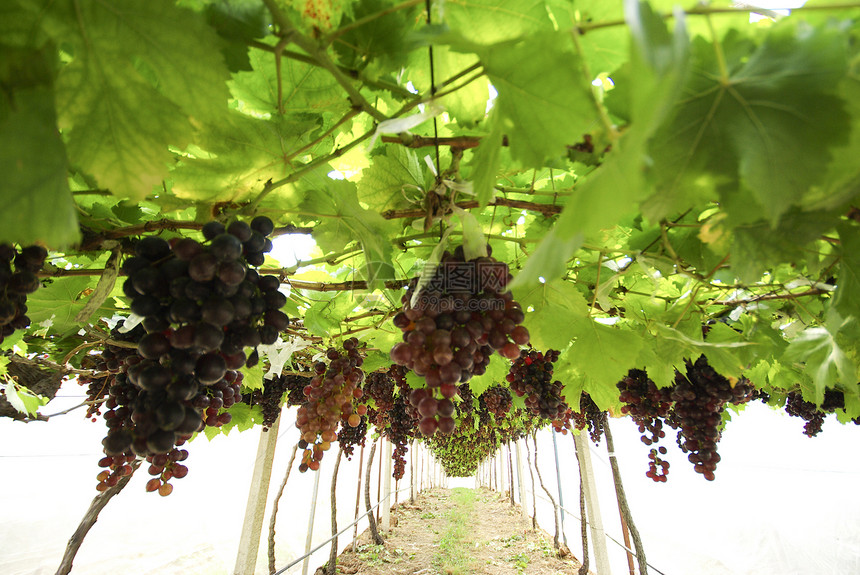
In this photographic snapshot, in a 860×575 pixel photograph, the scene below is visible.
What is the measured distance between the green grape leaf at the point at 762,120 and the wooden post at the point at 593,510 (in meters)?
6.51

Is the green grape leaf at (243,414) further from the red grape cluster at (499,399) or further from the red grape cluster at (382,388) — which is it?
the red grape cluster at (499,399)

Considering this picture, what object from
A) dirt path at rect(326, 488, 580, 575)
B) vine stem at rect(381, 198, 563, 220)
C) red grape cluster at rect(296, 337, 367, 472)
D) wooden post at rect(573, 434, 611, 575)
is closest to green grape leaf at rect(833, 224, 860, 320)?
vine stem at rect(381, 198, 563, 220)

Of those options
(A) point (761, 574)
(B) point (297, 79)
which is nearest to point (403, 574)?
(A) point (761, 574)

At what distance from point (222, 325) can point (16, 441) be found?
9942 mm

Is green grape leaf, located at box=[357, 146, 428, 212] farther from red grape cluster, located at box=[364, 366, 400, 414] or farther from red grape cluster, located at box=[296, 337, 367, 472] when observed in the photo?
red grape cluster, located at box=[364, 366, 400, 414]

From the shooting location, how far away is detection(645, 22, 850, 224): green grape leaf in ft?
1.91

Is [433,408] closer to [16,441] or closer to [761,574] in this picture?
[761,574]

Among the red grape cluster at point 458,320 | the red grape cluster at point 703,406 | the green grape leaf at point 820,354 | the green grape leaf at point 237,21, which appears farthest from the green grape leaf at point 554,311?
the red grape cluster at point 703,406

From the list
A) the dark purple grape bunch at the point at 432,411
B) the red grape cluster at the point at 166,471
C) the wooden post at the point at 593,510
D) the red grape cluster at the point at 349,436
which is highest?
the red grape cluster at the point at 349,436

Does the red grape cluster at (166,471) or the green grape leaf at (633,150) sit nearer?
the green grape leaf at (633,150)

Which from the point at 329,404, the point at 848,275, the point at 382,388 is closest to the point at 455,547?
the point at 382,388

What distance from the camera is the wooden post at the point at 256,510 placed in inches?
182

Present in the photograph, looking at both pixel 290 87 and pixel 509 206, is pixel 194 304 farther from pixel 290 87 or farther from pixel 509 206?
pixel 509 206

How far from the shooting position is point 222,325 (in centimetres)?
82
